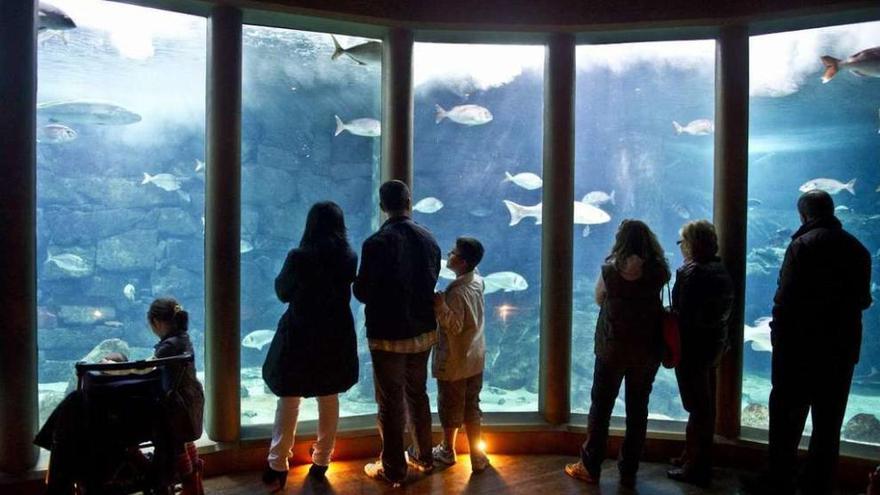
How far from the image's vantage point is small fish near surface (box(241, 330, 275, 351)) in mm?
4605

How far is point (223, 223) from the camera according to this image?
3.97m

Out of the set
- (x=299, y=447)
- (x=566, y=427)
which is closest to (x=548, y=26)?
(x=566, y=427)

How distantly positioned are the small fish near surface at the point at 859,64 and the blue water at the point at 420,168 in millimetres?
201

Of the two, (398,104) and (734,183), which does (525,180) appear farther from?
(734,183)

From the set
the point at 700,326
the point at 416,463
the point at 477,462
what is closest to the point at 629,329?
the point at 700,326

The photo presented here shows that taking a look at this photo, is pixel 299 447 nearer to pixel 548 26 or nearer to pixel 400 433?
pixel 400 433

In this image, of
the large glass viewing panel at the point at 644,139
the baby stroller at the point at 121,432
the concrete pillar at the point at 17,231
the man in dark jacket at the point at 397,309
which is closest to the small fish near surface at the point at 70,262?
the concrete pillar at the point at 17,231

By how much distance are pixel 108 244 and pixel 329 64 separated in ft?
7.04

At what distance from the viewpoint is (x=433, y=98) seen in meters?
4.84

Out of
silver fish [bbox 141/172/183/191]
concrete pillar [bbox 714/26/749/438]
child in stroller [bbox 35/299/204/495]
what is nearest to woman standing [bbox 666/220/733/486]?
concrete pillar [bbox 714/26/749/438]

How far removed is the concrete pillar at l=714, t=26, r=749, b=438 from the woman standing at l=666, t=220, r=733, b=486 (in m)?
0.54

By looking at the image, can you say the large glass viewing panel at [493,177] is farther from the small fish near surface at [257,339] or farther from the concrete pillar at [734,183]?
the small fish near surface at [257,339]

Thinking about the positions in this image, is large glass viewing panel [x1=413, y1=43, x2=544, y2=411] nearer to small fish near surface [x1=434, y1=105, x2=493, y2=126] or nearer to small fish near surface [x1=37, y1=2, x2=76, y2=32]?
small fish near surface [x1=434, y1=105, x2=493, y2=126]

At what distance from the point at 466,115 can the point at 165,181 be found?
8.05ft
